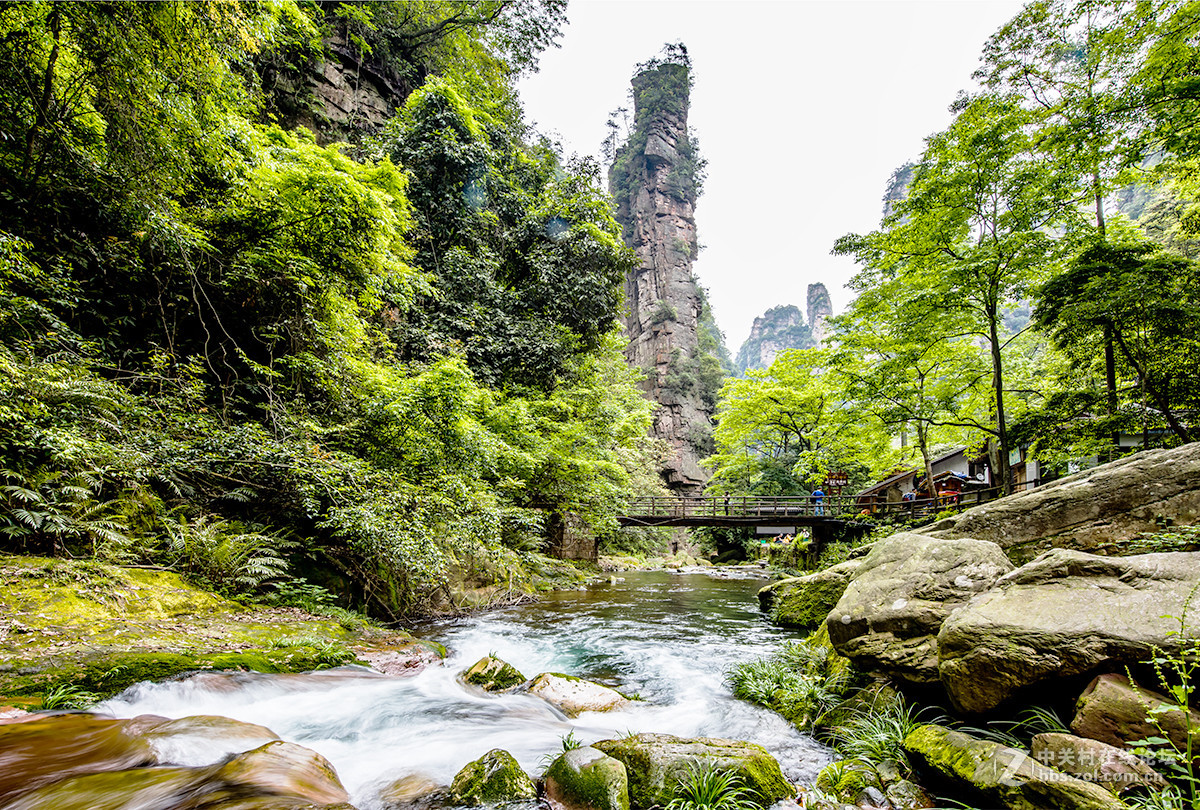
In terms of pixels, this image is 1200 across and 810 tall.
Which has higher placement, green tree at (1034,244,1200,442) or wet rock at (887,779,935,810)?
Answer: green tree at (1034,244,1200,442)

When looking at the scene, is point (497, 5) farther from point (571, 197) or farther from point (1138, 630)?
point (1138, 630)

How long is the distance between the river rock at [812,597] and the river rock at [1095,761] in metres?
5.64

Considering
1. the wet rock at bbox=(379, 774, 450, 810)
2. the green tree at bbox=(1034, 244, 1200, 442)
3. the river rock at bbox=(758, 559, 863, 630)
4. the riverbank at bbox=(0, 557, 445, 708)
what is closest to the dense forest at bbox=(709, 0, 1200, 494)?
the green tree at bbox=(1034, 244, 1200, 442)

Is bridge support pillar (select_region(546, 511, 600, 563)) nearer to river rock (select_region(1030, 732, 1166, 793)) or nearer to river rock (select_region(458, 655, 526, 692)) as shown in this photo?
river rock (select_region(458, 655, 526, 692))

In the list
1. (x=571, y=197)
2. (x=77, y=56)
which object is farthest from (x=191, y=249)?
(x=571, y=197)

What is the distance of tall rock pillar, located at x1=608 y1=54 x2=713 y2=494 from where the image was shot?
1527 inches

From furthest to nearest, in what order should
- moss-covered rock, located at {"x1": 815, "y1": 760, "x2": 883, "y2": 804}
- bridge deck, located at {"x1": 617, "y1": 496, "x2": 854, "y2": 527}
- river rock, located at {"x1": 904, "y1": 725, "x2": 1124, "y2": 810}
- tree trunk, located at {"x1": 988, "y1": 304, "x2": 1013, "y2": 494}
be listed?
bridge deck, located at {"x1": 617, "y1": 496, "x2": 854, "y2": 527} → tree trunk, located at {"x1": 988, "y1": 304, "x2": 1013, "y2": 494} → moss-covered rock, located at {"x1": 815, "y1": 760, "x2": 883, "y2": 804} → river rock, located at {"x1": 904, "y1": 725, "x2": 1124, "y2": 810}

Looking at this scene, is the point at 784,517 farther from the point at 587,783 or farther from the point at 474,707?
the point at 587,783

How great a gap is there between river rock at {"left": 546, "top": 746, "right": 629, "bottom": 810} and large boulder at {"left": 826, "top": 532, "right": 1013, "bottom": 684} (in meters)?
3.22

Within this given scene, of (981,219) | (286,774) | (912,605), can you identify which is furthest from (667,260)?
(286,774)

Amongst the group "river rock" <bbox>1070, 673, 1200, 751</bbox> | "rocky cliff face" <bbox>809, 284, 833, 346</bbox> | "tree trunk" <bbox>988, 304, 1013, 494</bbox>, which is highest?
"rocky cliff face" <bbox>809, 284, 833, 346</bbox>

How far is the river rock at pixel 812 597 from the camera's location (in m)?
8.81

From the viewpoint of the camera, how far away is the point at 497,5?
20750 millimetres

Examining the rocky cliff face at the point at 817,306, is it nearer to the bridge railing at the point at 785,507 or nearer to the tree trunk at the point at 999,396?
the bridge railing at the point at 785,507
